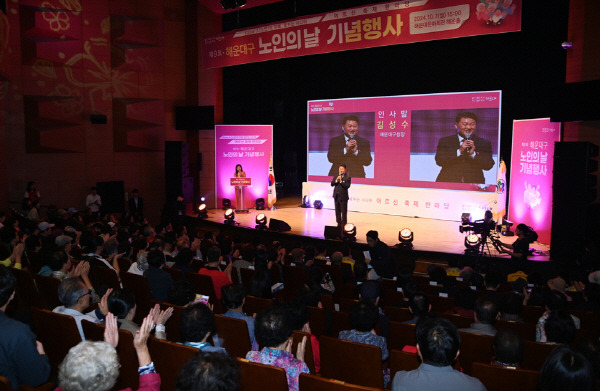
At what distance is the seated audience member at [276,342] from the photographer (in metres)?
2.73

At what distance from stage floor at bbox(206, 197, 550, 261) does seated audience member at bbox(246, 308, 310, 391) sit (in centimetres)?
728

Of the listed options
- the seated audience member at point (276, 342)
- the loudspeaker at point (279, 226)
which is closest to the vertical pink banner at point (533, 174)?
the loudspeaker at point (279, 226)

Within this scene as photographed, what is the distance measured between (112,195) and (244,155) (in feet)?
12.1

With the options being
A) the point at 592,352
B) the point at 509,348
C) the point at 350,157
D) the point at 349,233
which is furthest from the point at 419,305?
the point at 350,157

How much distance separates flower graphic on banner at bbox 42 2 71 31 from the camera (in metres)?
12.8

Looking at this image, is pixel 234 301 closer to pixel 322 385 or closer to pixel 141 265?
pixel 322 385

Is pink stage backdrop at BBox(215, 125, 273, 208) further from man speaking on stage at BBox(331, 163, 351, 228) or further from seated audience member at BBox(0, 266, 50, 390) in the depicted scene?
seated audience member at BBox(0, 266, 50, 390)

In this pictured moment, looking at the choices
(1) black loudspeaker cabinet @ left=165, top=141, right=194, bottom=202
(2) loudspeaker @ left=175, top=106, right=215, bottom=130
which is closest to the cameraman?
(1) black loudspeaker cabinet @ left=165, top=141, right=194, bottom=202

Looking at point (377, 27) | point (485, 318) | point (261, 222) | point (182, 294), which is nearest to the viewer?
point (485, 318)

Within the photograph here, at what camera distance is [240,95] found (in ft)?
58.2

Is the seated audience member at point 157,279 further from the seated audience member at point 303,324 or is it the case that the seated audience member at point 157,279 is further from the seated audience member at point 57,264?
the seated audience member at point 303,324

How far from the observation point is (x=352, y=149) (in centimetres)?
1431

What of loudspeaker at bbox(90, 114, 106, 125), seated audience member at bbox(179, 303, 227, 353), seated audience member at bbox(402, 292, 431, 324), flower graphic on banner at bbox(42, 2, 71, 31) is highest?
flower graphic on banner at bbox(42, 2, 71, 31)

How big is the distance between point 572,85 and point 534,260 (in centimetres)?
291
